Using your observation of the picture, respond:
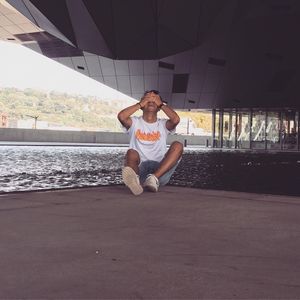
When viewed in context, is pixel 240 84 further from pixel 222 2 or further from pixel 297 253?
pixel 297 253

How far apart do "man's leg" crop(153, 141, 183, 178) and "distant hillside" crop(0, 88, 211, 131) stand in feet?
152

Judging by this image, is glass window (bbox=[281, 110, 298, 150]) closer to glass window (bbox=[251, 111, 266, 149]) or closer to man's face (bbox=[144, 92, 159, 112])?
glass window (bbox=[251, 111, 266, 149])

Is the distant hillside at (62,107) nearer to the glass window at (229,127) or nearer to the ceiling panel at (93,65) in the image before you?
the glass window at (229,127)

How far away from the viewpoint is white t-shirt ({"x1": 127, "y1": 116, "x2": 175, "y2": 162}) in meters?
5.55

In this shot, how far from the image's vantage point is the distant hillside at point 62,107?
53.9m

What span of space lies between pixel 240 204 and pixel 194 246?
208cm

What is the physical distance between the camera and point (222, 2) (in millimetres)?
23609

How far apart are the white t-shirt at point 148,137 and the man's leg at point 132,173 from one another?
159 mm

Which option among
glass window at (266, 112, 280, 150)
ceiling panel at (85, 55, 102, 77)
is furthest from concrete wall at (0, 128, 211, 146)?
glass window at (266, 112, 280, 150)

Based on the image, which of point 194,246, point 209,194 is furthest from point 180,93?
point 194,246

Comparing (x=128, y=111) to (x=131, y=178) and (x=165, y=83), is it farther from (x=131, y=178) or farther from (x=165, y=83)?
(x=165, y=83)

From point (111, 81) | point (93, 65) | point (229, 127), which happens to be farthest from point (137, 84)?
point (229, 127)

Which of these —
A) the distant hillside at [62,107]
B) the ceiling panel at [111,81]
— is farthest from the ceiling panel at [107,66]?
the distant hillside at [62,107]

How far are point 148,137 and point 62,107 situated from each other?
53639 mm
